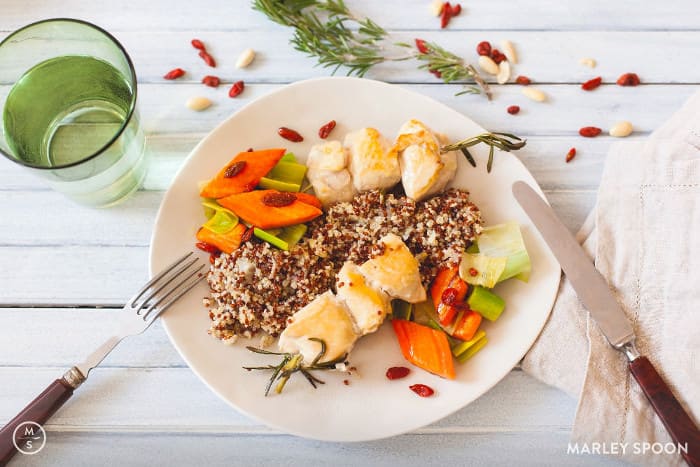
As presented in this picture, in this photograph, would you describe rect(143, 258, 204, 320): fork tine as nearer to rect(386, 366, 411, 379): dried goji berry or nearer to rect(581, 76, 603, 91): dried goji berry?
rect(386, 366, 411, 379): dried goji berry

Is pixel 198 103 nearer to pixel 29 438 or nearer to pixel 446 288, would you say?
pixel 446 288

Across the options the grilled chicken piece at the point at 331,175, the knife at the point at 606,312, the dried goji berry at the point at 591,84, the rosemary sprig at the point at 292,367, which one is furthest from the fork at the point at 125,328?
the dried goji berry at the point at 591,84

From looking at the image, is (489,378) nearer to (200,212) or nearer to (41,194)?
(200,212)

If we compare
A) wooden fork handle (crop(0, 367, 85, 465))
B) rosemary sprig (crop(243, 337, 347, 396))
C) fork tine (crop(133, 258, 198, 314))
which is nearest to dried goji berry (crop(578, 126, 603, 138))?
rosemary sprig (crop(243, 337, 347, 396))

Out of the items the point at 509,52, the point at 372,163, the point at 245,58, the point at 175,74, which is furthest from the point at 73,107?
the point at 509,52

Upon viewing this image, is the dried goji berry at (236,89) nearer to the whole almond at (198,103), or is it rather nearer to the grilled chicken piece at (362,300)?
the whole almond at (198,103)

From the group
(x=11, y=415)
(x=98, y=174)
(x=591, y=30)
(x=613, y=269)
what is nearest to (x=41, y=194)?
(x=98, y=174)
